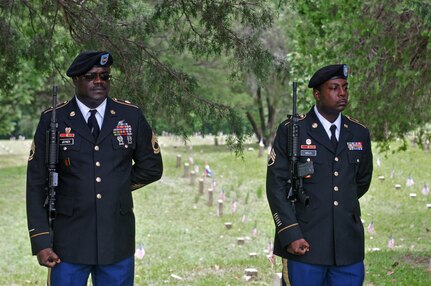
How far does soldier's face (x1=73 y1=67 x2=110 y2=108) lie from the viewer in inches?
177

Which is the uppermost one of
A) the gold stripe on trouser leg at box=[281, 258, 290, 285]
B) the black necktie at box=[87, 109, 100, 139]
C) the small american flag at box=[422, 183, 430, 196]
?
the black necktie at box=[87, 109, 100, 139]

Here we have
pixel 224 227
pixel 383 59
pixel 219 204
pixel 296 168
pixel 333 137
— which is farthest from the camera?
pixel 219 204

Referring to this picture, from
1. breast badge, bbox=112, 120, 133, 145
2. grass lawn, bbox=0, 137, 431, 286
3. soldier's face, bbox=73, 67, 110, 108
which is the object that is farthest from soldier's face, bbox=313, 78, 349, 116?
grass lawn, bbox=0, 137, 431, 286

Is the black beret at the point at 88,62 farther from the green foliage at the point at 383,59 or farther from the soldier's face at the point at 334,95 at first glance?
the green foliage at the point at 383,59

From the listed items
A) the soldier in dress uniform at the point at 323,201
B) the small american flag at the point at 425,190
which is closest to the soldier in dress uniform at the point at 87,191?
the soldier in dress uniform at the point at 323,201

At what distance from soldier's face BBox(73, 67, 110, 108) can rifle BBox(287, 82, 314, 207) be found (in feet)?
3.63

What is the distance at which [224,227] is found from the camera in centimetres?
1727

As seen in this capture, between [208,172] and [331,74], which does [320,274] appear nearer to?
[331,74]

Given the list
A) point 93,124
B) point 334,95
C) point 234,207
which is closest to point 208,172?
point 234,207

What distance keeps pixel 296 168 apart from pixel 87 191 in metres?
1.20

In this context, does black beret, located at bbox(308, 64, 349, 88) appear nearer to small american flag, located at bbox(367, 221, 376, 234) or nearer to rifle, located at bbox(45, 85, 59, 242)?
rifle, located at bbox(45, 85, 59, 242)

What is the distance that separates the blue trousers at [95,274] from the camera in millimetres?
4402

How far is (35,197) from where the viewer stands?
Answer: 440 centimetres

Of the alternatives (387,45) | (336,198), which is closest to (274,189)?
(336,198)
